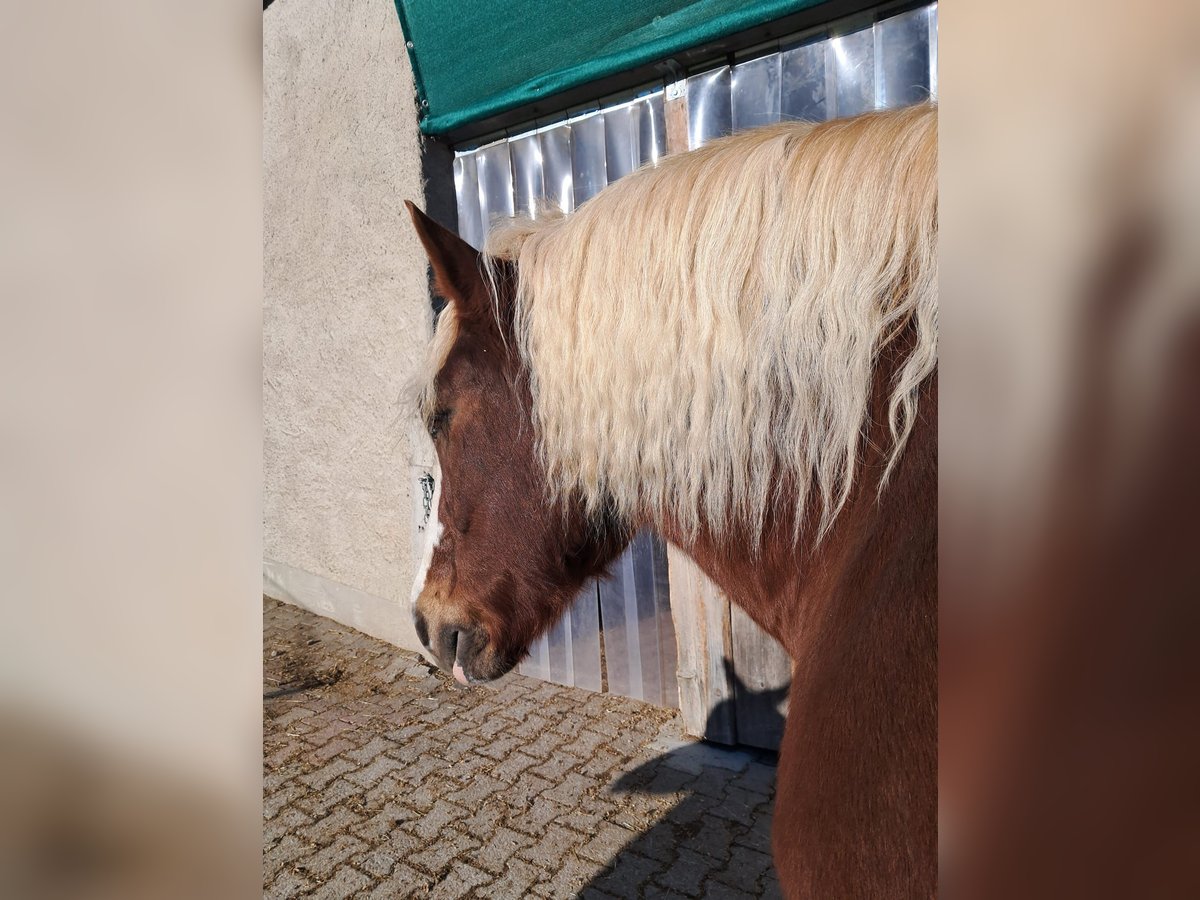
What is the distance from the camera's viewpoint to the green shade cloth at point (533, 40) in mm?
1961

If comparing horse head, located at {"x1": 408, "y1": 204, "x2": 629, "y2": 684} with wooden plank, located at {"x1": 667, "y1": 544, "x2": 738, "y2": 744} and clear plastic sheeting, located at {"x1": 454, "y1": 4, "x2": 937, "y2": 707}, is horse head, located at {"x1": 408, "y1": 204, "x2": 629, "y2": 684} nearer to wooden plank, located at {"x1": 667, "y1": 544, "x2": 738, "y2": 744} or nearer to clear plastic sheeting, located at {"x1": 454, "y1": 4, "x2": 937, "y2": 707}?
clear plastic sheeting, located at {"x1": 454, "y1": 4, "x2": 937, "y2": 707}

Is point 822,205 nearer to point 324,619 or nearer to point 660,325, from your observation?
point 660,325

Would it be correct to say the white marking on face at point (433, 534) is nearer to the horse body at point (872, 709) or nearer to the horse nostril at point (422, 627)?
the horse nostril at point (422, 627)

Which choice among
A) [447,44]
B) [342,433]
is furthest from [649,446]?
[342,433]

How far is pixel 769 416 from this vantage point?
0.77 meters

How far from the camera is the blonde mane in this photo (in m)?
0.67

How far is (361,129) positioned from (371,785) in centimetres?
264

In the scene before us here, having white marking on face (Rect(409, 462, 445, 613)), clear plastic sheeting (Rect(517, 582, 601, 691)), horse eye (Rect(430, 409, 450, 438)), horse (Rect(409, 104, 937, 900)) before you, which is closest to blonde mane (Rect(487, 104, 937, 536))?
horse (Rect(409, 104, 937, 900))

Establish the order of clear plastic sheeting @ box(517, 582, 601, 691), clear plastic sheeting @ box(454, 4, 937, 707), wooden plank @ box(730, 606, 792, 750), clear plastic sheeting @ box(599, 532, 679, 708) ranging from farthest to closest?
clear plastic sheeting @ box(517, 582, 601, 691) < clear plastic sheeting @ box(599, 532, 679, 708) < wooden plank @ box(730, 606, 792, 750) < clear plastic sheeting @ box(454, 4, 937, 707)

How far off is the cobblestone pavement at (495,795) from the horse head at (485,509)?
93 centimetres

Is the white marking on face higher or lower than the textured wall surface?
lower

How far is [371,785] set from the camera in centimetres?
227

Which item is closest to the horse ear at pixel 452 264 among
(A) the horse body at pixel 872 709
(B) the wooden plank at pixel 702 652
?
(A) the horse body at pixel 872 709
